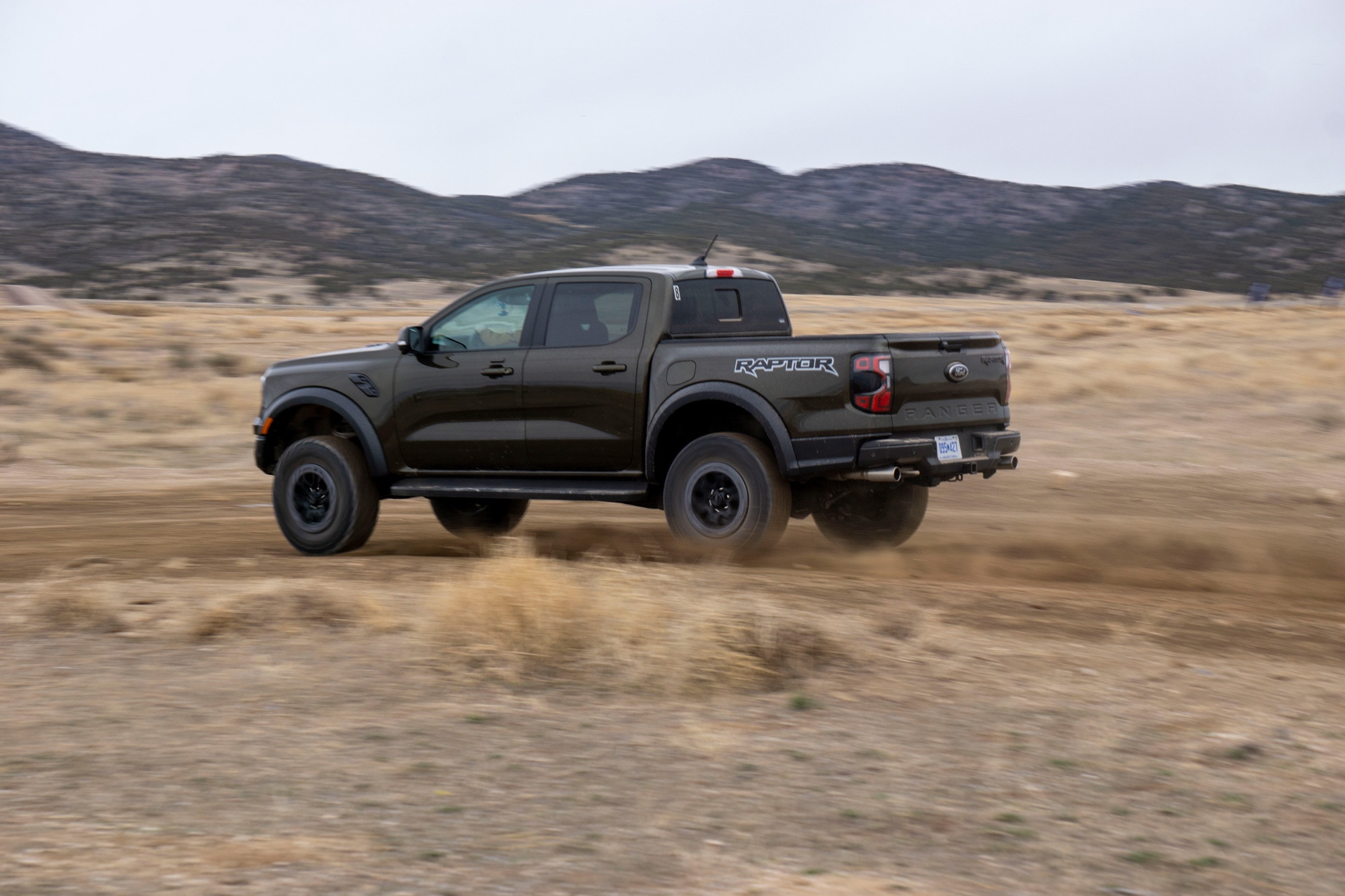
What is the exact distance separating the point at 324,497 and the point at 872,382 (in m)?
3.96

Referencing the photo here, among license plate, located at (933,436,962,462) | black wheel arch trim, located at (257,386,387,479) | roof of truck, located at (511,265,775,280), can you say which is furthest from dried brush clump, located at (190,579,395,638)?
license plate, located at (933,436,962,462)

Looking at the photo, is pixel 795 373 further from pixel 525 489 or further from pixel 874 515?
pixel 525 489

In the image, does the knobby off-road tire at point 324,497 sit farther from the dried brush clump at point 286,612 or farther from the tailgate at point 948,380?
the tailgate at point 948,380

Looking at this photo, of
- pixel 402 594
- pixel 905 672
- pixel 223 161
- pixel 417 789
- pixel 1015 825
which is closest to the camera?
pixel 1015 825

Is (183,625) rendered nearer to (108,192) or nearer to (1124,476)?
(1124,476)

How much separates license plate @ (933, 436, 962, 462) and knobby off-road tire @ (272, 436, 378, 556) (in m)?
3.84

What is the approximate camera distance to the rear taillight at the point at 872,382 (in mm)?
7301

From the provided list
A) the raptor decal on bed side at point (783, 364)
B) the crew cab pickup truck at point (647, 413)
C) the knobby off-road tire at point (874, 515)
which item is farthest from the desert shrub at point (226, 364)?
the raptor decal on bed side at point (783, 364)

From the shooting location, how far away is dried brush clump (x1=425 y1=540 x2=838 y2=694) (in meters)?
5.48

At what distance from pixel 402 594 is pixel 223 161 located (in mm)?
111455

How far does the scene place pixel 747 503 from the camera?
7.65m

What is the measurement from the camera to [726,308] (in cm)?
857

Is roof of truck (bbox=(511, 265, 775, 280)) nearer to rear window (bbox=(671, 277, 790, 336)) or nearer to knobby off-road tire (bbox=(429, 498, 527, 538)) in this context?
rear window (bbox=(671, 277, 790, 336))

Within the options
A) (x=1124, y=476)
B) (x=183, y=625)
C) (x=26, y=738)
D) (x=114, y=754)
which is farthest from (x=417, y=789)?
(x=1124, y=476)
